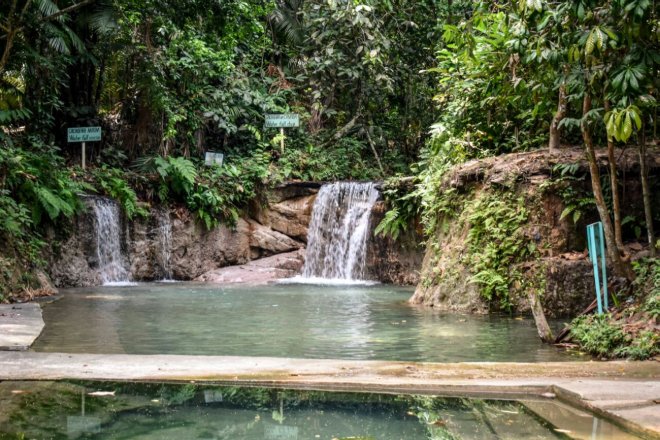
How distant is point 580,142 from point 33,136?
530 inches

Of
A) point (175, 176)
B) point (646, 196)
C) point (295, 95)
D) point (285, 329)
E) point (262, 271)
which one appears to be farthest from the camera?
point (295, 95)

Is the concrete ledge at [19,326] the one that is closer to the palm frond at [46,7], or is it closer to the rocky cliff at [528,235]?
the rocky cliff at [528,235]

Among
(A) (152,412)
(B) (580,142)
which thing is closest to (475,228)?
(B) (580,142)

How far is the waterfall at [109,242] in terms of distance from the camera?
55.4ft

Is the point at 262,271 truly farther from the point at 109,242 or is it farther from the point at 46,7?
the point at 46,7

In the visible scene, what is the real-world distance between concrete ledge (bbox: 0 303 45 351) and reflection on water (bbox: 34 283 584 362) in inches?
6.2

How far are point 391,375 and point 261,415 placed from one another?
1334 mm

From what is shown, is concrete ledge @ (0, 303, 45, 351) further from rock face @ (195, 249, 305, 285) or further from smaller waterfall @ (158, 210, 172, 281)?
smaller waterfall @ (158, 210, 172, 281)

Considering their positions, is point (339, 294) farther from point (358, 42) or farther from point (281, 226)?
point (358, 42)

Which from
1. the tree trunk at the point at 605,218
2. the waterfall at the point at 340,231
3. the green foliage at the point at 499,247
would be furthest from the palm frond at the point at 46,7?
the tree trunk at the point at 605,218

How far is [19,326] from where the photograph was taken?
25.1 feet

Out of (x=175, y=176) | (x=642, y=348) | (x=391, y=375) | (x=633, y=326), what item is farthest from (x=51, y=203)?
(x=642, y=348)

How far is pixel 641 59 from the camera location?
592cm

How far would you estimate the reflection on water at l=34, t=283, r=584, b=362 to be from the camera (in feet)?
22.5
